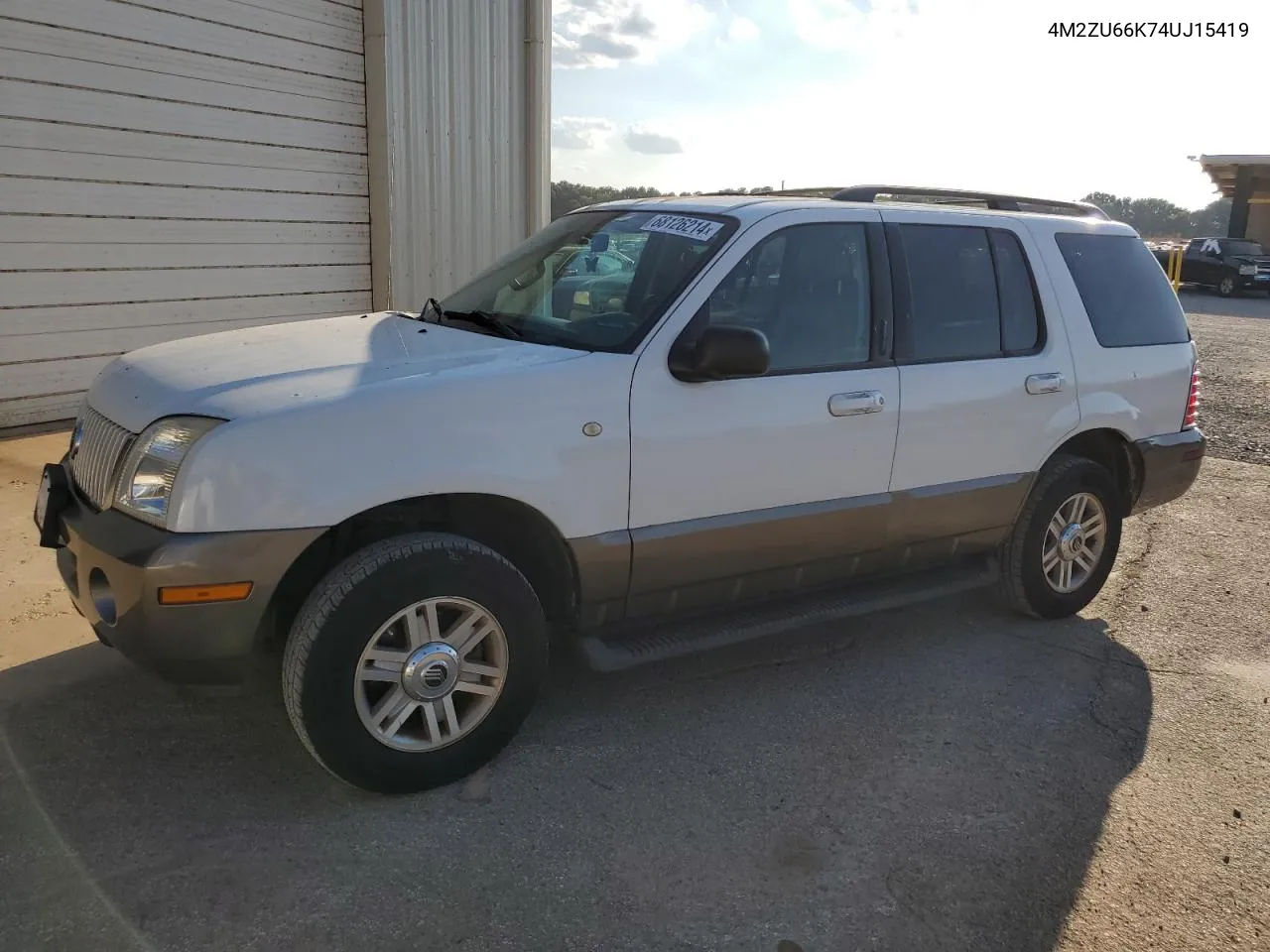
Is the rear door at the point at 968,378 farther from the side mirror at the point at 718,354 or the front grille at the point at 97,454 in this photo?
the front grille at the point at 97,454

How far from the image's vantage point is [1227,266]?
2841 cm

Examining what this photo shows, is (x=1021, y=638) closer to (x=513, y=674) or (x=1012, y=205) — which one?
(x=1012, y=205)

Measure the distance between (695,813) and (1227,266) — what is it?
30184 mm

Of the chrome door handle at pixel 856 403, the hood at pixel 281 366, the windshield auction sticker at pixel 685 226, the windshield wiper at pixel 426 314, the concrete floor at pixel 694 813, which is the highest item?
the windshield auction sticker at pixel 685 226

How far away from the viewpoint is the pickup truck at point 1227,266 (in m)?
28.1

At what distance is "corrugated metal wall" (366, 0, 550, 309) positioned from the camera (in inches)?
354

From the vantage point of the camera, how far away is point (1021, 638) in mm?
4934

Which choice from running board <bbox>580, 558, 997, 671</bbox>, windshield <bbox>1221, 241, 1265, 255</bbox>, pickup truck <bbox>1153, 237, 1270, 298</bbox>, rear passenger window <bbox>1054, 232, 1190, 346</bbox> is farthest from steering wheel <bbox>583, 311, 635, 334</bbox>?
windshield <bbox>1221, 241, 1265, 255</bbox>

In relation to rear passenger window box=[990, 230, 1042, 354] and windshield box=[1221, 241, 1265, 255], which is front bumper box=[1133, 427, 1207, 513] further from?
windshield box=[1221, 241, 1265, 255]

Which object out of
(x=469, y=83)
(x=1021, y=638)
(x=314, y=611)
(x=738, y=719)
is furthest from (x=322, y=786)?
(x=469, y=83)

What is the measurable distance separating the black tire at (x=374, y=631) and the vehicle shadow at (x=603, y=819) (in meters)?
0.13

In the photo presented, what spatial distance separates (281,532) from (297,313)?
242 inches

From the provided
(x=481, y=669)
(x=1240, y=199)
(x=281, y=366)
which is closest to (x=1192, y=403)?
(x=481, y=669)

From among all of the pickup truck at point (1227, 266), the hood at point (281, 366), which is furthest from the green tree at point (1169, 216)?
the hood at point (281, 366)
